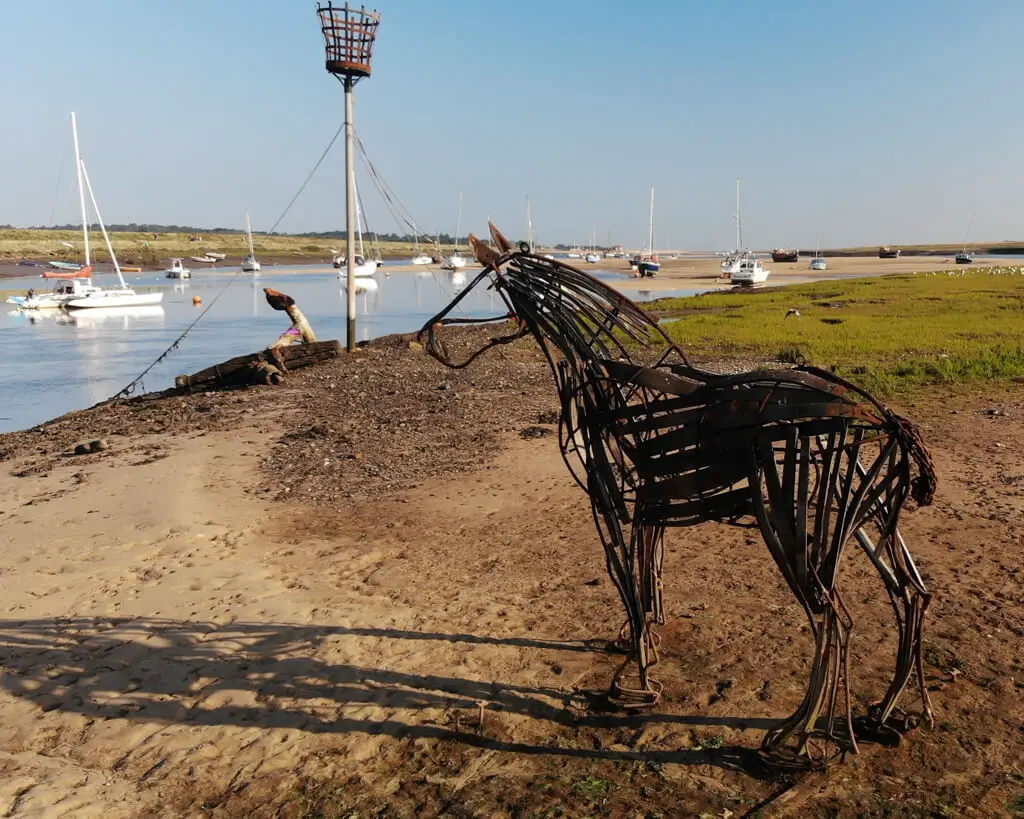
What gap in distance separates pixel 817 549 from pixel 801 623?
1789mm

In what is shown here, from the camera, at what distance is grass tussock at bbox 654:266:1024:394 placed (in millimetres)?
14516

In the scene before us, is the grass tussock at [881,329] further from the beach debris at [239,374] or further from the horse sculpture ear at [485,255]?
the beach debris at [239,374]

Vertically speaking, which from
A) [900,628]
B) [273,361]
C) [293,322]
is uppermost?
[293,322]

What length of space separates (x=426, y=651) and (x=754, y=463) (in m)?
2.64

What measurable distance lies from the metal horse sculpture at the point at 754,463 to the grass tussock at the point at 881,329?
112 inches

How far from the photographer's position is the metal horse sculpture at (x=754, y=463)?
383cm

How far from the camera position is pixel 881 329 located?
21.8 m

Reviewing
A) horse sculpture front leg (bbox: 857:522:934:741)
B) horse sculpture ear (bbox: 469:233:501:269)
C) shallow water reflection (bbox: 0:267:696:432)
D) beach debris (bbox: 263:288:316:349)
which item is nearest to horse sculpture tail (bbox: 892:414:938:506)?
horse sculpture front leg (bbox: 857:522:934:741)

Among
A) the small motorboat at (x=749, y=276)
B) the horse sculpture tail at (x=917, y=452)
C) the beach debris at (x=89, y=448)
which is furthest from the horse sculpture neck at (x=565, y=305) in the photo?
the small motorboat at (x=749, y=276)

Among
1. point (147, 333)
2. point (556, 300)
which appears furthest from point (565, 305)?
point (147, 333)

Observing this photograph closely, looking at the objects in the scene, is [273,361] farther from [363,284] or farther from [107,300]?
[363,284]

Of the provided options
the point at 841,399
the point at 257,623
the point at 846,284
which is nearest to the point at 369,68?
the point at 257,623

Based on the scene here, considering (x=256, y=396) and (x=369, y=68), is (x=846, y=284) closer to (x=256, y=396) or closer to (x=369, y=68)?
(x=369, y=68)

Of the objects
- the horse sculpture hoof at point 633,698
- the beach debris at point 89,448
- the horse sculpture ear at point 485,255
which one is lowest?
the horse sculpture hoof at point 633,698
